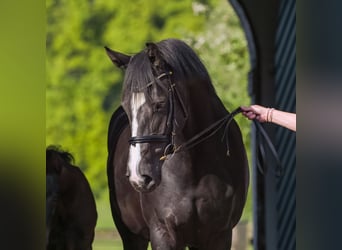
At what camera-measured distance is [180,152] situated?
24.3 feet

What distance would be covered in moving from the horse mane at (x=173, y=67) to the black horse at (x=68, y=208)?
171cm

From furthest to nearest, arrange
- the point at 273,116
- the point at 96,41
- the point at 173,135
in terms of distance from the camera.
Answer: the point at 96,41, the point at 173,135, the point at 273,116

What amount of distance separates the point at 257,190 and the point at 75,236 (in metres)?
1.80

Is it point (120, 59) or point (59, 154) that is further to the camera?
point (59, 154)

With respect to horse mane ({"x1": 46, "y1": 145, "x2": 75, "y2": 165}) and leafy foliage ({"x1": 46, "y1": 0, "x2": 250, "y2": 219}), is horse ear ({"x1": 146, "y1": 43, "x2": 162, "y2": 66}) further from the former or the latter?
leafy foliage ({"x1": 46, "y1": 0, "x2": 250, "y2": 219})

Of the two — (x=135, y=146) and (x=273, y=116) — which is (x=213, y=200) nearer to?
(x=135, y=146)

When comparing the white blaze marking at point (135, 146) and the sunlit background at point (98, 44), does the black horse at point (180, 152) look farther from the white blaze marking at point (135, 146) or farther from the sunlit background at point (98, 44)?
the sunlit background at point (98, 44)

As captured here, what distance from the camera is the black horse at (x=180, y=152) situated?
702 cm

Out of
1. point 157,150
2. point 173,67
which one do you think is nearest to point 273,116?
point 157,150

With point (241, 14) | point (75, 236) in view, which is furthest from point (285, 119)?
point (241, 14)

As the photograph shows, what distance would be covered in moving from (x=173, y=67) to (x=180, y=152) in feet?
1.65

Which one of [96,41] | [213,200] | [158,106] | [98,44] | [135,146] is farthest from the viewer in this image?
[96,41]

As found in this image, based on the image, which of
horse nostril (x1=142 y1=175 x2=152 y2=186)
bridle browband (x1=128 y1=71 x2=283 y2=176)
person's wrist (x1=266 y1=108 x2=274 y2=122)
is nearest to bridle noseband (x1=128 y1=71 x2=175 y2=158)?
bridle browband (x1=128 y1=71 x2=283 y2=176)

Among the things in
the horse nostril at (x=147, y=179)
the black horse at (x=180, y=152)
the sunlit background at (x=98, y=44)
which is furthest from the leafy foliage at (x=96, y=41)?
the horse nostril at (x=147, y=179)
